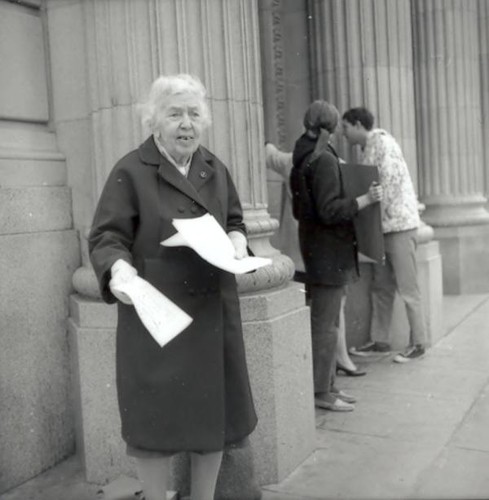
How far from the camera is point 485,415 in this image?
4.95 metres

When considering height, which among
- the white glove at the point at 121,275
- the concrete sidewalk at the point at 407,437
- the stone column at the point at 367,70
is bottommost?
the concrete sidewalk at the point at 407,437

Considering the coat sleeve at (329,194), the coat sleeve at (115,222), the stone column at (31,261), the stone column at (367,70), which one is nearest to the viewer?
the coat sleeve at (115,222)

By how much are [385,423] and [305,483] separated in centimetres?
110

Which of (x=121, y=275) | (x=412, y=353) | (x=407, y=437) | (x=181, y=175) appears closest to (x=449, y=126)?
(x=412, y=353)

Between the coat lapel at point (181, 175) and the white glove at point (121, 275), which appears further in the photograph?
the coat lapel at point (181, 175)

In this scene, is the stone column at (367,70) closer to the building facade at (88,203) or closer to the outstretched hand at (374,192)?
the outstretched hand at (374,192)

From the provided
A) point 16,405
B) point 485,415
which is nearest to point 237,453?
point 16,405

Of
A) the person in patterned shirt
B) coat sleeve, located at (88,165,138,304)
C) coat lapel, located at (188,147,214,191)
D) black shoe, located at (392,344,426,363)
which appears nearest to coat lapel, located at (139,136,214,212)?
coat lapel, located at (188,147,214,191)

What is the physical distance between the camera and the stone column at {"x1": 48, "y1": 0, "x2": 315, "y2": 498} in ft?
12.7

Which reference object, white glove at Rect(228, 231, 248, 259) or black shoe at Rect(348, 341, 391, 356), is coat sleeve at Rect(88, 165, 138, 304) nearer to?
white glove at Rect(228, 231, 248, 259)

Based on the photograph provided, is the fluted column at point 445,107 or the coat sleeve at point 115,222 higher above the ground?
the fluted column at point 445,107

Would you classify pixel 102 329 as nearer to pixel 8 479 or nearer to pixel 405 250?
pixel 8 479

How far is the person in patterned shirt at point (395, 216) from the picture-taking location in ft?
20.6

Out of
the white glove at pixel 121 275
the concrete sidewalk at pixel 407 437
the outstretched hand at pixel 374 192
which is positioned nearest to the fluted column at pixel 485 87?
the concrete sidewalk at pixel 407 437
